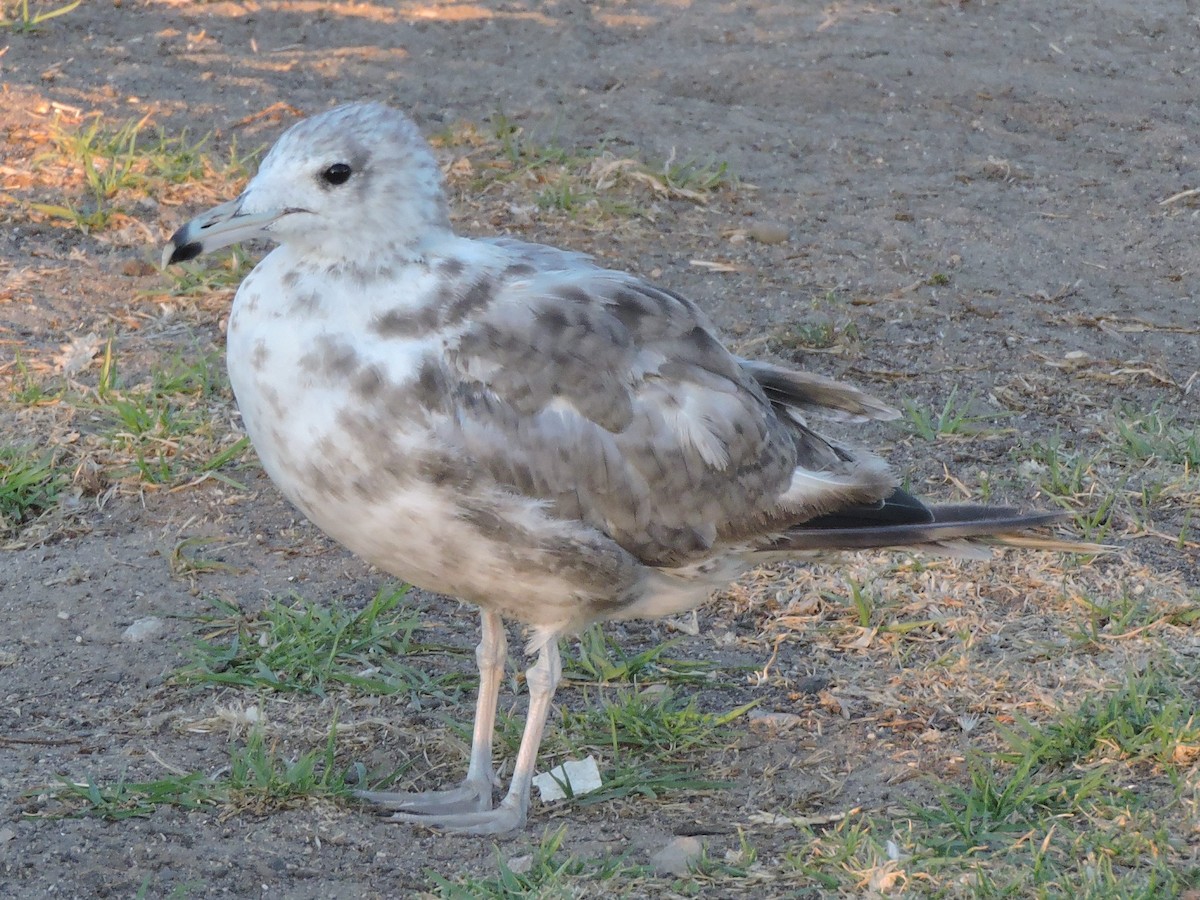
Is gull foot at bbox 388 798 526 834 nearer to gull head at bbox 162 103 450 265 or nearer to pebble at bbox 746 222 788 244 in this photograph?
gull head at bbox 162 103 450 265

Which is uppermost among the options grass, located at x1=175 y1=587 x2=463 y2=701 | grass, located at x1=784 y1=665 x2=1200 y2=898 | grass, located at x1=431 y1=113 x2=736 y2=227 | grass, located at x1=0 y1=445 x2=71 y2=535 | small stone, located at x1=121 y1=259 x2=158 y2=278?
grass, located at x1=431 y1=113 x2=736 y2=227

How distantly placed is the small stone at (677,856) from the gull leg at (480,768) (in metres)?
0.49

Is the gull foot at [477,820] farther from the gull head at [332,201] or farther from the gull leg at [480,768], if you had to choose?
the gull head at [332,201]

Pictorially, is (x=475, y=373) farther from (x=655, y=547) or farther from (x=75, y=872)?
(x=75, y=872)

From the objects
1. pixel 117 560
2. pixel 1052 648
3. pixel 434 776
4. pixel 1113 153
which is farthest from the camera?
pixel 1113 153

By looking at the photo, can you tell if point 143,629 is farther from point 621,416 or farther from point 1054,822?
point 1054,822

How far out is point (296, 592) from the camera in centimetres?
462

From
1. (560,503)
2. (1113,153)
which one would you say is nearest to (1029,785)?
(560,503)

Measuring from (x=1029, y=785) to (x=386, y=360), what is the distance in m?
1.77

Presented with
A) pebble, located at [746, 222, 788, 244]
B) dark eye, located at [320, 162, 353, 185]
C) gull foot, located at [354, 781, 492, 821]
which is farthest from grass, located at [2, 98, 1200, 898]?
dark eye, located at [320, 162, 353, 185]

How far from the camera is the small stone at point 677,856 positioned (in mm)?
3515

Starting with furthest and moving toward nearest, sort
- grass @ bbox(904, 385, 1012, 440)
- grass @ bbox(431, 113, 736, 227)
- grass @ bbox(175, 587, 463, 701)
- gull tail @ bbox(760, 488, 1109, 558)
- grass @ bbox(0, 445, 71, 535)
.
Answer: grass @ bbox(431, 113, 736, 227) → grass @ bbox(904, 385, 1012, 440) → grass @ bbox(0, 445, 71, 535) → grass @ bbox(175, 587, 463, 701) → gull tail @ bbox(760, 488, 1109, 558)

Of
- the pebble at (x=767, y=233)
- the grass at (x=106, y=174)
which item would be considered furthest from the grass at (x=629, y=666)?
the grass at (x=106, y=174)

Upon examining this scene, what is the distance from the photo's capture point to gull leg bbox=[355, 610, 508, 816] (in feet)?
12.5
